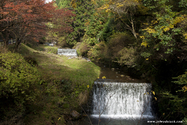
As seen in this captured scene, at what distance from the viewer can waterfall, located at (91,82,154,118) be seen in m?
8.24

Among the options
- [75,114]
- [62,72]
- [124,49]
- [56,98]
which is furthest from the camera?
[124,49]

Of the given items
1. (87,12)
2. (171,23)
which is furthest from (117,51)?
(87,12)

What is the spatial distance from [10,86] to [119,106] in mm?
6465

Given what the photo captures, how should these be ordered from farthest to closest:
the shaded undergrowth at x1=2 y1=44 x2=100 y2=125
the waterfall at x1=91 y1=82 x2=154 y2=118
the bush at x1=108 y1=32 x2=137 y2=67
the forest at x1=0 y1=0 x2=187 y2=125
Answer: the bush at x1=108 y1=32 x2=137 y2=67 → the waterfall at x1=91 y1=82 x2=154 y2=118 → the shaded undergrowth at x1=2 y1=44 x2=100 y2=125 → the forest at x1=0 y1=0 x2=187 y2=125

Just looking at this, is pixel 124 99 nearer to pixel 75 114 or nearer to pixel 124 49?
pixel 75 114

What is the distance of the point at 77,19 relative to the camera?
26.0 meters

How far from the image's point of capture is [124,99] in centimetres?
845

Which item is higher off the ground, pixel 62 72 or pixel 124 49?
pixel 124 49

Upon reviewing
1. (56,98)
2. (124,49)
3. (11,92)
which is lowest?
(56,98)

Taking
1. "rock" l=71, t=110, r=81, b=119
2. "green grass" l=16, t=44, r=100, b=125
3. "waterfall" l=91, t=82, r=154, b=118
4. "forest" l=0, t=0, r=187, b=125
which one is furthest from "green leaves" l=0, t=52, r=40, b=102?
"waterfall" l=91, t=82, r=154, b=118

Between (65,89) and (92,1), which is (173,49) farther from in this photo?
(92,1)

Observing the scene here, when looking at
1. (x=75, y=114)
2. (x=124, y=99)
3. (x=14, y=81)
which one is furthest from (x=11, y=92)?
(x=124, y=99)

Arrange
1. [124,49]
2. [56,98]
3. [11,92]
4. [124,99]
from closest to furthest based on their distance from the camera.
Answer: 1. [11,92]
2. [56,98]
3. [124,99]
4. [124,49]

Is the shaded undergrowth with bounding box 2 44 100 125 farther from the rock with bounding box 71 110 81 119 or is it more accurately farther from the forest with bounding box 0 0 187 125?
the rock with bounding box 71 110 81 119
